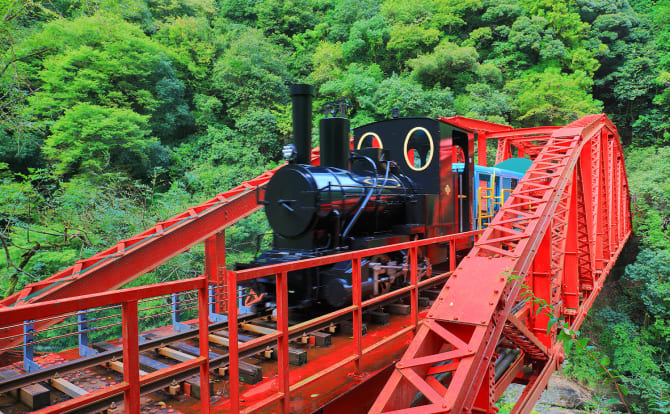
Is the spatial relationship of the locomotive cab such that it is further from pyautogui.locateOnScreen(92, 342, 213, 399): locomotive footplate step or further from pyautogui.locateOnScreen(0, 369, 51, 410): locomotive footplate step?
pyautogui.locateOnScreen(0, 369, 51, 410): locomotive footplate step

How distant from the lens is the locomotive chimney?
562 cm

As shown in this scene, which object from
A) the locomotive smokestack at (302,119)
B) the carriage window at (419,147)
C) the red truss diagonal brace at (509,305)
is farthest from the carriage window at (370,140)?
the red truss diagonal brace at (509,305)

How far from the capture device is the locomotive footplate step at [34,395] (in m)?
2.97

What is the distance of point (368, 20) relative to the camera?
24.9 m

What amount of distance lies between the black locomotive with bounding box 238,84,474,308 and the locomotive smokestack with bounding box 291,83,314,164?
0.01 metres

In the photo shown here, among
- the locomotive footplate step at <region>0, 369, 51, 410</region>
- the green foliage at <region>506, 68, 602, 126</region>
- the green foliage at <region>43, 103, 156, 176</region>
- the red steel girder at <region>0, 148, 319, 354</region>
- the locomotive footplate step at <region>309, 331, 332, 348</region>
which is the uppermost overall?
the green foliage at <region>506, 68, 602, 126</region>

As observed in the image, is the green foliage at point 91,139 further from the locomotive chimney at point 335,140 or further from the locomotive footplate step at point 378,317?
the locomotive footplate step at point 378,317

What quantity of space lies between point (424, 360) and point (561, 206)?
3.75 m

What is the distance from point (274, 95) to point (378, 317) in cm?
1875

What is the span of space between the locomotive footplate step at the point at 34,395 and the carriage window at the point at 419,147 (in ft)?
19.1

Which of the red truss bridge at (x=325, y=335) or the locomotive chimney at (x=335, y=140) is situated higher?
the locomotive chimney at (x=335, y=140)

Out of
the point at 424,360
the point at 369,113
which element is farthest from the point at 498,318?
the point at 369,113

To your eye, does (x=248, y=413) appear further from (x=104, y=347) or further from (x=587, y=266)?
(x=587, y=266)

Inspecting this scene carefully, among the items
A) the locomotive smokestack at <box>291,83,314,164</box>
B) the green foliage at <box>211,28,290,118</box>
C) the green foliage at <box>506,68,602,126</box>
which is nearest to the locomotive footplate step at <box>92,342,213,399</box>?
the locomotive smokestack at <box>291,83,314,164</box>
